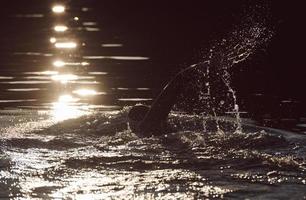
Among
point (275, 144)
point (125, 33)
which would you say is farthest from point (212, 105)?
point (125, 33)

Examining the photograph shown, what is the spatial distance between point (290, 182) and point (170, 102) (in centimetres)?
618

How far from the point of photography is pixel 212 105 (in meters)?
30.4

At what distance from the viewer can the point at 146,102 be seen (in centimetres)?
3005

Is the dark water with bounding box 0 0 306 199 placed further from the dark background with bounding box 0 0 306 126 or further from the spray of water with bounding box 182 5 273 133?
the dark background with bounding box 0 0 306 126

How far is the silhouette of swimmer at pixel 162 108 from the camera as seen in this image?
18234mm

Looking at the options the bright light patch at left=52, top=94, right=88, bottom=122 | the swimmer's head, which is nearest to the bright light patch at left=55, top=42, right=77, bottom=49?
the bright light patch at left=52, top=94, right=88, bottom=122

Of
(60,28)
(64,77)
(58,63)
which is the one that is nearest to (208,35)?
(60,28)

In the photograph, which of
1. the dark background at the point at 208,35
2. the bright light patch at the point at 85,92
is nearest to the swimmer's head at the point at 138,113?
the dark background at the point at 208,35

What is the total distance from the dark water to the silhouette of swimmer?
39 centimetres

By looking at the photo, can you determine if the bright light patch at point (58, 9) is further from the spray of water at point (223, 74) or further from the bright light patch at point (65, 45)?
the bright light patch at point (65, 45)

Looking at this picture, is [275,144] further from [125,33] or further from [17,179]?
[125,33]

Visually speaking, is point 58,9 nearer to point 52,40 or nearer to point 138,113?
point 52,40

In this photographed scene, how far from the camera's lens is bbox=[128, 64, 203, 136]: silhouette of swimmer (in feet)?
59.8

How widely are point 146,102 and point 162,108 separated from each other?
11106 millimetres
